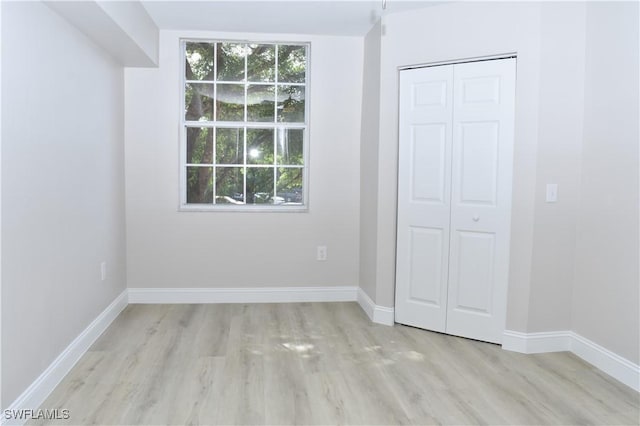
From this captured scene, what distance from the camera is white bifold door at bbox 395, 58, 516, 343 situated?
11.5 feet

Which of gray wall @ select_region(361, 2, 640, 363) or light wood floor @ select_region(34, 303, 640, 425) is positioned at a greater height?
gray wall @ select_region(361, 2, 640, 363)

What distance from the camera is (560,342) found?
11.4 feet

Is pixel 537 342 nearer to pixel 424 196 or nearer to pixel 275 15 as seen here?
pixel 424 196

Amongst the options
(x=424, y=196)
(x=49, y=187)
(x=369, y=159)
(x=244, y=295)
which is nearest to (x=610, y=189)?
(x=424, y=196)

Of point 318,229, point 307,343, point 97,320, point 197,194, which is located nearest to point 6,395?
point 97,320

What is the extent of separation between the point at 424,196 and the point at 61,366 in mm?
2620

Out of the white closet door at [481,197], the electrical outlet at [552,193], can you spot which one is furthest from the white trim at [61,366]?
the electrical outlet at [552,193]

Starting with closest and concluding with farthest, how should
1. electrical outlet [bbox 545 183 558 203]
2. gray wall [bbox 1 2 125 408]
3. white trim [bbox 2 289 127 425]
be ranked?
gray wall [bbox 1 2 125 408] → white trim [bbox 2 289 127 425] → electrical outlet [bbox 545 183 558 203]

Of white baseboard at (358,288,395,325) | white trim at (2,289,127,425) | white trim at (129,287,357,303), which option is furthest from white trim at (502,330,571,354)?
white trim at (2,289,127,425)

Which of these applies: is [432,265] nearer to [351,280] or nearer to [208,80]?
[351,280]

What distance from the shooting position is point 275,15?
3.98 m

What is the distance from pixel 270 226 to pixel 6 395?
8.70 ft

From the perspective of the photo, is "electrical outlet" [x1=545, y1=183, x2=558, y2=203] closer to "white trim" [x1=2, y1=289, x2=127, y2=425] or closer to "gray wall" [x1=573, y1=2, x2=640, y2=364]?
"gray wall" [x1=573, y1=2, x2=640, y2=364]

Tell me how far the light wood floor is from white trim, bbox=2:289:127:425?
50 millimetres
